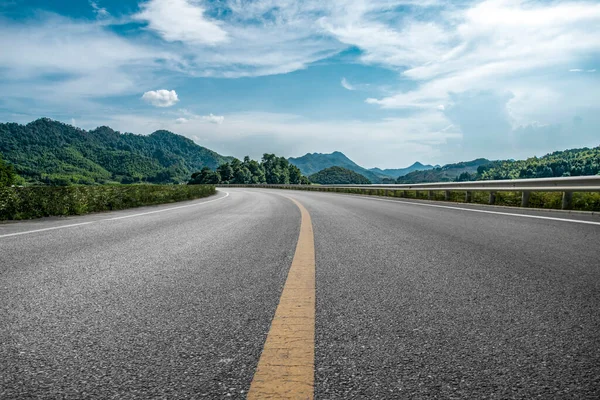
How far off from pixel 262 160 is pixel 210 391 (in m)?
175

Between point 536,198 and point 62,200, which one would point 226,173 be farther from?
point 536,198

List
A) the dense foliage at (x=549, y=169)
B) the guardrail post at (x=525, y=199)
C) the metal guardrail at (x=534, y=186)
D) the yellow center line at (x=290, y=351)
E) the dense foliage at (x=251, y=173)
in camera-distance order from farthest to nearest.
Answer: the dense foliage at (x=251, y=173) → the dense foliage at (x=549, y=169) → the guardrail post at (x=525, y=199) → the metal guardrail at (x=534, y=186) → the yellow center line at (x=290, y=351)

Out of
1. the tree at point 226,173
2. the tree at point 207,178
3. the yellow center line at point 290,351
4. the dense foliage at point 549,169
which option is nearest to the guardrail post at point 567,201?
the yellow center line at point 290,351

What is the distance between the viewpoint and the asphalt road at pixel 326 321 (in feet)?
4.63

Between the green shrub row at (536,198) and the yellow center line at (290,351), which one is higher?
the green shrub row at (536,198)

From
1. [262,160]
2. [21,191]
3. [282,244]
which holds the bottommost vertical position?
[282,244]

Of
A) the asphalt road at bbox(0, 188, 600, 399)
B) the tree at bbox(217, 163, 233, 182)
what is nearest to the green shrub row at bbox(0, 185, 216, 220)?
the asphalt road at bbox(0, 188, 600, 399)

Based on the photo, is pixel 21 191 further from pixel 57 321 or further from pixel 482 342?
pixel 482 342

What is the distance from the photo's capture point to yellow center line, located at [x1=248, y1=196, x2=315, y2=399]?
1352mm

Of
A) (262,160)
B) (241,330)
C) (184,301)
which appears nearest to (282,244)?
(184,301)

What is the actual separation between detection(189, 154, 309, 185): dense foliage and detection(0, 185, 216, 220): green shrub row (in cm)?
12632

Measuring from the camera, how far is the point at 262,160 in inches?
6865

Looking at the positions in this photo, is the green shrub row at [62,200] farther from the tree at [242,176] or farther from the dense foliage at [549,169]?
the tree at [242,176]

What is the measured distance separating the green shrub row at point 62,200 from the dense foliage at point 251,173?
126m
